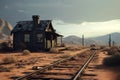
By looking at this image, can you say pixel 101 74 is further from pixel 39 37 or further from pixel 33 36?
pixel 33 36

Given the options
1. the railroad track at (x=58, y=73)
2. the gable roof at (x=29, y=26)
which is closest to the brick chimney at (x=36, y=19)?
the gable roof at (x=29, y=26)

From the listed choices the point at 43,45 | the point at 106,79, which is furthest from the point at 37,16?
the point at 106,79

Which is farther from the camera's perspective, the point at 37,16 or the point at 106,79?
the point at 37,16

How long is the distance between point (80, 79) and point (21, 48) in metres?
28.1

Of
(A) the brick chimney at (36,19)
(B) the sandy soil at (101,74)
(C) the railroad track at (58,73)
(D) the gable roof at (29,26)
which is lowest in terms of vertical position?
(B) the sandy soil at (101,74)

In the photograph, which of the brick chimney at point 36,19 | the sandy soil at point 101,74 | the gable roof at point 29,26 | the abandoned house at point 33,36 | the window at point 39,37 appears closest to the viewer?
the sandy soil at point 101,74

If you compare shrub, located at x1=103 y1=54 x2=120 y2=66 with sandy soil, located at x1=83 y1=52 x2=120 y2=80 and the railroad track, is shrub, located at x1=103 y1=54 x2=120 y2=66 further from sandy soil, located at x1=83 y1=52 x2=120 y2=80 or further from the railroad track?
the railroad track

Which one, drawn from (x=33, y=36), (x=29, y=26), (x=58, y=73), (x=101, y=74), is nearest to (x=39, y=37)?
(x=33, y=36)

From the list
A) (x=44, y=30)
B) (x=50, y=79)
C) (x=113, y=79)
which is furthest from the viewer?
(x=44, y=30)

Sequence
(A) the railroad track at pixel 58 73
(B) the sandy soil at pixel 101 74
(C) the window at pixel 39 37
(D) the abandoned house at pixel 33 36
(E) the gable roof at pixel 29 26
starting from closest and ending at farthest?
(A) the railroad track at pixel 58 73, (B) the sandy soil at pixel 101 74, (D) the abandoned house at pixel 33 36, (C) the window at pixel 39 37, (E) the gable roof at pixel 29 26

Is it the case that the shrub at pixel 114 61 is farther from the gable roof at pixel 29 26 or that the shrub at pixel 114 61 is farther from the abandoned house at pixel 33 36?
the gable roof at pixel 29 26

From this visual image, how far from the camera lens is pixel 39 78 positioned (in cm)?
941

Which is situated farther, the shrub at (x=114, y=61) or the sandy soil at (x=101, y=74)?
the shrub at (x=114, y=61)

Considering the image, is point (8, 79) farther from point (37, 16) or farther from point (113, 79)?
point (37, 16)
